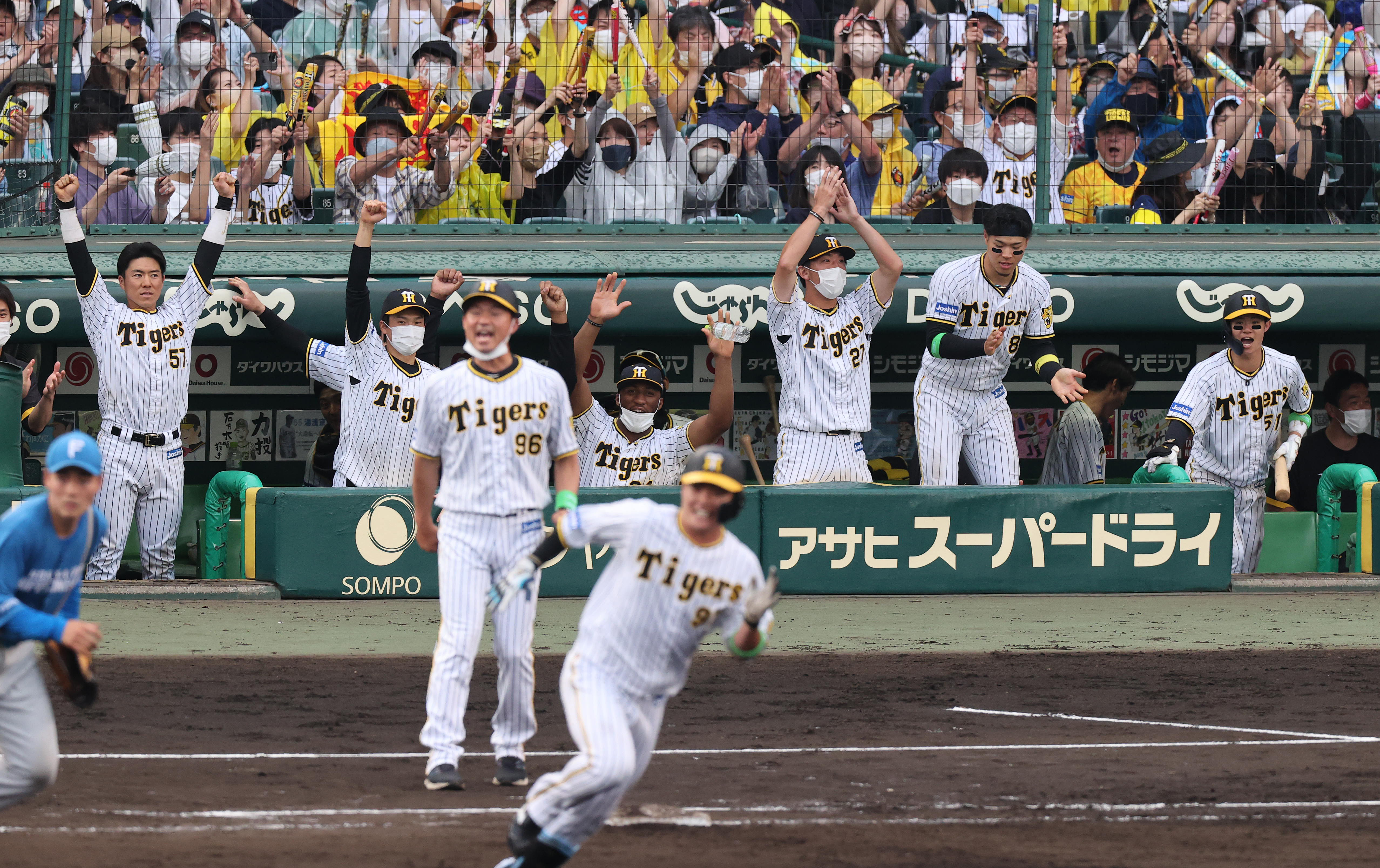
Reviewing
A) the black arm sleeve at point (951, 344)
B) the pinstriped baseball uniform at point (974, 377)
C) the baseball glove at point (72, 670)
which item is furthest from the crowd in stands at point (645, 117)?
the baseball glove at point (72, 670)

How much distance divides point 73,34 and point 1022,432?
688cm

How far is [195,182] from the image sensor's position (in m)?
10.8

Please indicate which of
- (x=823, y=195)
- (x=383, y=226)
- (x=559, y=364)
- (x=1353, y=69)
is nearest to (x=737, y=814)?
(x=559, y=364)

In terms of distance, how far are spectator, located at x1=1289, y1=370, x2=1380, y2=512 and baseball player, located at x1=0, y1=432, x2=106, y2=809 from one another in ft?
27.2

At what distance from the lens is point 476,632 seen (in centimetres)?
591

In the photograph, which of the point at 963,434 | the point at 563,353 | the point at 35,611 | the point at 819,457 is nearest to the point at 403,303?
the point at 563,353

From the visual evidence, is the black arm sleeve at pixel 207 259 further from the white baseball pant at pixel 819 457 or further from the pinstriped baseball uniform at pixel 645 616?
the pinstriped baseball uniform at pixel 645 616

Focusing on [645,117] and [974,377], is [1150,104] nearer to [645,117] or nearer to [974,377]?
[974,377]

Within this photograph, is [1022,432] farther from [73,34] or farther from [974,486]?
[73,34]

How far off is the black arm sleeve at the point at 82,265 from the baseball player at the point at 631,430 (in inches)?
106

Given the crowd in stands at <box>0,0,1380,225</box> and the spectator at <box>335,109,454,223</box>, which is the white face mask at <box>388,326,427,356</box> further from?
the crowd in stands at <box>0,0,1380,225</box>

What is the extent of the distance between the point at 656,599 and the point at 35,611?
5.73 feet

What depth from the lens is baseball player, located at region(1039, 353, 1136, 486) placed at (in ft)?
34.8

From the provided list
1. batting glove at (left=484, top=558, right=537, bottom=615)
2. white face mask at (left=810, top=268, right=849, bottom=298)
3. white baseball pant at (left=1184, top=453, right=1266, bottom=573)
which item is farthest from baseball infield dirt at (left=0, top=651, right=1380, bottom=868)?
white face mask at (left=810, top=268, right=849, bottom=298)
